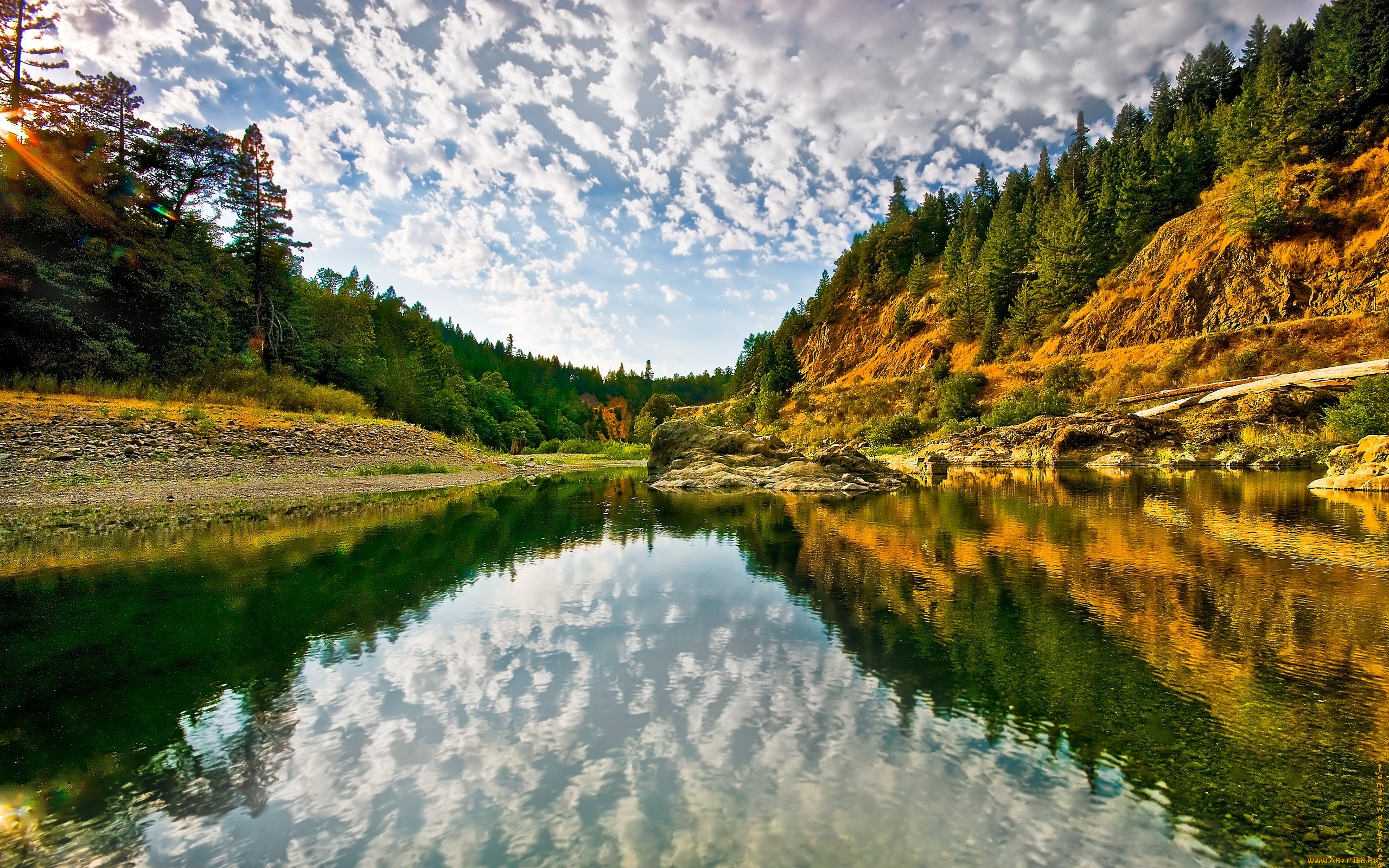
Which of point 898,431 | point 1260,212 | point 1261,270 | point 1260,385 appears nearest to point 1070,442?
point 1260,385

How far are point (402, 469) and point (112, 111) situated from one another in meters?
29.2

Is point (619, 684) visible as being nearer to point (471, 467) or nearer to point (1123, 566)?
point (1123, 566)

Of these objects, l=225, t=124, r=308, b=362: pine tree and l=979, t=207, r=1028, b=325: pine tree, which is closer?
l=225, t=124, r=308, b=362: pine tree

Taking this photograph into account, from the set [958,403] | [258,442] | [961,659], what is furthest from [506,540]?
[958,403]

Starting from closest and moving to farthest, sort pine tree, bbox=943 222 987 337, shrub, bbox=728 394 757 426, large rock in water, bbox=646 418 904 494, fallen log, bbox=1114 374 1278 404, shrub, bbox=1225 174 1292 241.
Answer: large rock in water, bbox=646 418 904 494
fallen log, bbox=1114 374 1278 404
shrub, bbox=1225 174 1292 241
pine tree, bbox=943 222 987 337
shrub, bbox=728 394 757 426

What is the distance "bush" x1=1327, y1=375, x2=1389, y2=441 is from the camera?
69.6ft

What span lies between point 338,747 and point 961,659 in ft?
17.4

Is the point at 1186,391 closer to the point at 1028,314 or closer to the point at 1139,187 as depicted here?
the point at 1028,314

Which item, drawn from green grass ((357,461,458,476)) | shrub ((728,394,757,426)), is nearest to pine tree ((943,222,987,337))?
shrub ((728,394,757,426))

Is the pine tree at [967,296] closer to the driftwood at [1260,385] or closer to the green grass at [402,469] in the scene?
the driftwood at [1260,385]

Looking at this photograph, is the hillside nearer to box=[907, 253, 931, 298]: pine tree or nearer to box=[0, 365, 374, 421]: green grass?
box=[907, 253, 931, 298]: pine tree

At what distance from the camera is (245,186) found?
128 feet

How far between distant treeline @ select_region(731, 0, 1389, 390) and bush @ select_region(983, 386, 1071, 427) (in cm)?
1780

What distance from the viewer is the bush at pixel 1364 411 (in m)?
21.2
